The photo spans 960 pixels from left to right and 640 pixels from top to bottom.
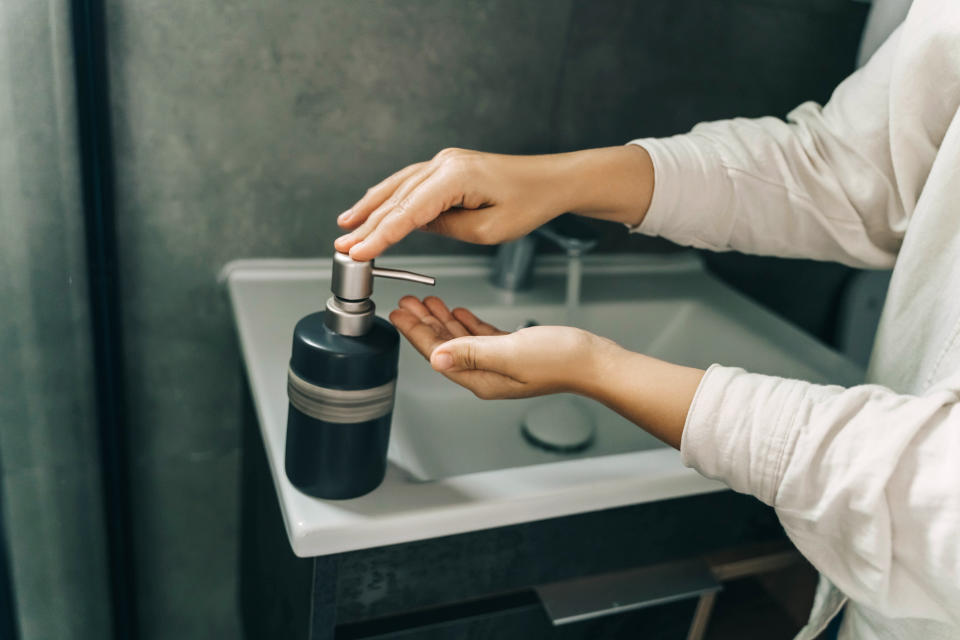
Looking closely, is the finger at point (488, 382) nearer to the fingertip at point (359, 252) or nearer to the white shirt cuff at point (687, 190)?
the fingertip at point (359, 252)

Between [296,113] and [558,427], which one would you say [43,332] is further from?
[558,427]

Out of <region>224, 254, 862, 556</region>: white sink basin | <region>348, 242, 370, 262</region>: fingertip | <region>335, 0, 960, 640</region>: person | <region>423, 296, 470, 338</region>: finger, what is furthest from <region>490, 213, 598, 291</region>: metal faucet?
<region>348, 242, 370, 262</region>: fingertip

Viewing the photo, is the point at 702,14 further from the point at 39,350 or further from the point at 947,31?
the point at 39,350

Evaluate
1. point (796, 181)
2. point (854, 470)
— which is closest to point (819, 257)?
point (796, 181)

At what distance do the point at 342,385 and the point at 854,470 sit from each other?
342mm

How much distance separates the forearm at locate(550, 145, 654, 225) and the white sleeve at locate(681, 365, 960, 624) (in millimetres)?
220

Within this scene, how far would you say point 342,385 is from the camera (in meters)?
0.56

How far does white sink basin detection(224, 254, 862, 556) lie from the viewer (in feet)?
2.05

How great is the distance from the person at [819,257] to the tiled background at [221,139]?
29 cm

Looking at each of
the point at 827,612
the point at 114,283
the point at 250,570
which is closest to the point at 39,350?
the point at 114,283

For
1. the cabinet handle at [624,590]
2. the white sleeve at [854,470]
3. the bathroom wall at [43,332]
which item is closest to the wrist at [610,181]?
the white sleeve at [854,470]

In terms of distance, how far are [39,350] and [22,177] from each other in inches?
6.7

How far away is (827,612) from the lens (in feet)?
2.27

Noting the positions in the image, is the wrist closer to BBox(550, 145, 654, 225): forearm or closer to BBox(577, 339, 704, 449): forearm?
BBox(550, 145, 654, 225): forearm
